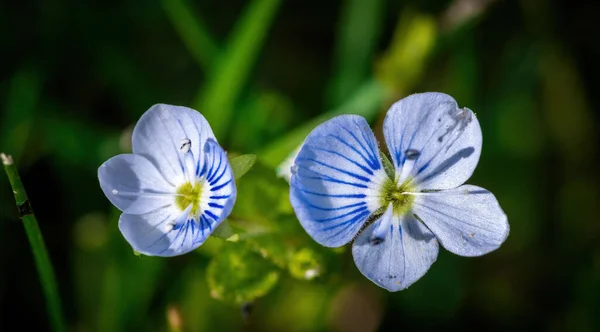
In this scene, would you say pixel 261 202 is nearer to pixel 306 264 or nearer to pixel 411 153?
pixel 306 264

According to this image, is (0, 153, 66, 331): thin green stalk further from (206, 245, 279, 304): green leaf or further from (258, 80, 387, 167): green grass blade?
(258, 80, 387, 167): green grass blade

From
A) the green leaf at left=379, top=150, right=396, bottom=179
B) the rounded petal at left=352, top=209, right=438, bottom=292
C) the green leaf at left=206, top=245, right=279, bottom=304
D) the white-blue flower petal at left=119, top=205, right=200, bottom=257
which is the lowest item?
the green leaf at left=206, top=245, right=279, bottom=304

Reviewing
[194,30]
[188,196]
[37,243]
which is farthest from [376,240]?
[194,30]

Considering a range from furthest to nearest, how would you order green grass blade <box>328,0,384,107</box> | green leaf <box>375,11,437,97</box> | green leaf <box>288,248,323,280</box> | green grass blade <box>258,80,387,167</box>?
green grass blade <box>328,0,384,107</box> < green leaf <box>375,11,437,97</box> < green grass blade <box>258,80,387,167</box> < green leaf <box>288,248,323,280</box>

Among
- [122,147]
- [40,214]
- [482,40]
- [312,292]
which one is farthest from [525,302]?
[40,214]

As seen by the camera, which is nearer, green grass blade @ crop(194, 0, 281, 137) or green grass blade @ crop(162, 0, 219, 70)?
green grass blade @ crop(194, 0, 281, 137)

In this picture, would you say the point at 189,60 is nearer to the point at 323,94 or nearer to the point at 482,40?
the point at 323,94

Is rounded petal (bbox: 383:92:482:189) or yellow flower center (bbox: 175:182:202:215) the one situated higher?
rounded petal (bbox: 383:92:482:189)

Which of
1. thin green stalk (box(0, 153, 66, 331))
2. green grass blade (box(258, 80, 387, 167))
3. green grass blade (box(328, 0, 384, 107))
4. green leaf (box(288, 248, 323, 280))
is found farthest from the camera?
green grass blade (box(328, 0, 384, 107))

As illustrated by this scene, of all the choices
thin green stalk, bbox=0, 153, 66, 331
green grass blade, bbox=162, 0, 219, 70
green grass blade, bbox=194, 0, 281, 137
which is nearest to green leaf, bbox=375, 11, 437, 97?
green grass blade, bbox=194, 0, 281, 137
